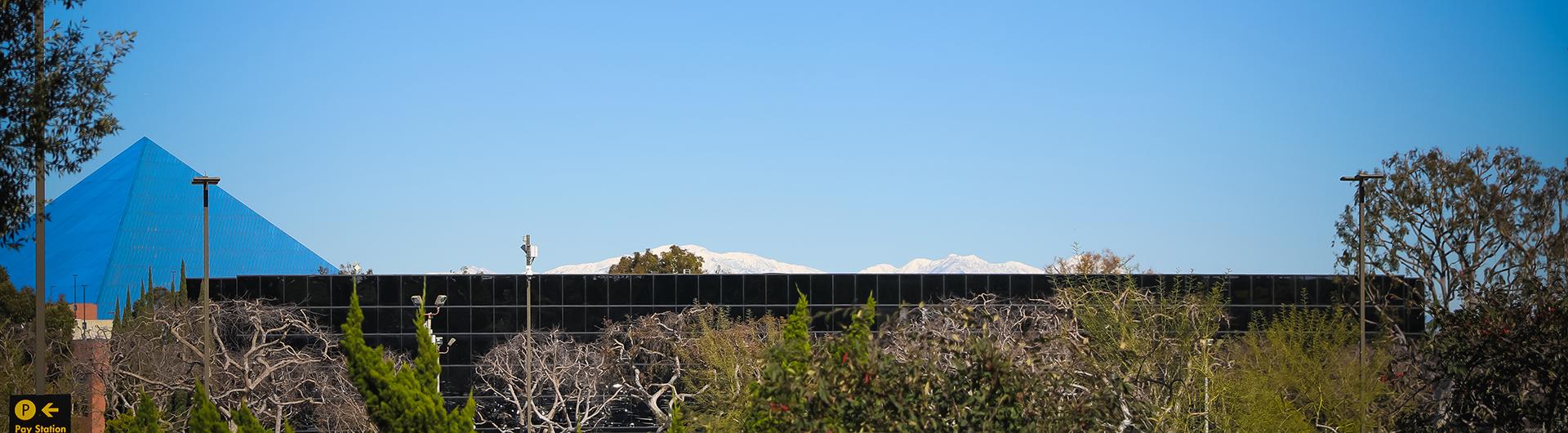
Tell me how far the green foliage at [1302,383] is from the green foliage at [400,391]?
1208 centimetres

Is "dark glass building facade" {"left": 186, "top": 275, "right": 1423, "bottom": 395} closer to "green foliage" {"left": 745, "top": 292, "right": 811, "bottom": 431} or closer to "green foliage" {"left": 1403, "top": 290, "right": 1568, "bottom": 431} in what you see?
"green foliage" {"left": 1403, "top": 290, "right": 1568, "bottom": 431}

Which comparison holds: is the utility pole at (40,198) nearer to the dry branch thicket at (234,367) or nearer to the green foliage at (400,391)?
the green foliage at (400,391)

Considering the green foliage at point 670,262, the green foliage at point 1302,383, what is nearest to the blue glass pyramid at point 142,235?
the green foliage at point 670,262

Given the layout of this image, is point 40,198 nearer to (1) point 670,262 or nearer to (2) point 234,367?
(2) point 234,367

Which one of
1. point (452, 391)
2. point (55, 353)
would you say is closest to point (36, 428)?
point (452, 391)

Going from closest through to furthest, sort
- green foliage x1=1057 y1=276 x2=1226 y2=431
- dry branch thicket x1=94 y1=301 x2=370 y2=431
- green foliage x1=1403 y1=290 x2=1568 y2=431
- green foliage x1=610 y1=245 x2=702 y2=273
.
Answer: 1. green foliage x1=1403 y1=290 x2=1568 y2=431
2. green foliage x1=1057 y1=276 x2=1226 y2=431
3. dry branch thicket x1=94 y1=301 x2=370 y2=431
4. green foliage x1=610 y1=245 x2=702 y2=273

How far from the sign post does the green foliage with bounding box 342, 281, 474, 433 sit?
4.18 metres

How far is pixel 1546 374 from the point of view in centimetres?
1407

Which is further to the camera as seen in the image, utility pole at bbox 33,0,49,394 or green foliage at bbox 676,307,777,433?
green foliage at bbox 676,307,777,433

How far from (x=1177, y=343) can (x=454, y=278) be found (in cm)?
3220

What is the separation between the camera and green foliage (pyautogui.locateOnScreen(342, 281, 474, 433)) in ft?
69.6

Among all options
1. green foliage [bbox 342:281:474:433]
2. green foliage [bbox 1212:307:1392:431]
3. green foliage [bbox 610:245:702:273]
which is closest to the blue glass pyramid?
green foliage [bbox 610:245:702:273]

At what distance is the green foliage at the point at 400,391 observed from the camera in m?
21.2

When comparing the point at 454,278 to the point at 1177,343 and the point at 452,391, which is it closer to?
the point at 452,391
